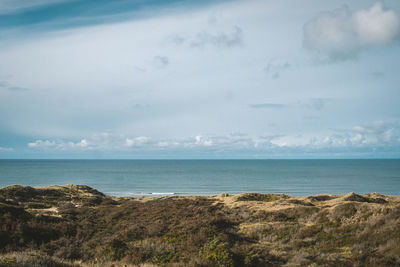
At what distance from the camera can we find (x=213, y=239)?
1917 centimetres

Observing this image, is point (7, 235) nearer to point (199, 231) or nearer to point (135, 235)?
point (135, 235)

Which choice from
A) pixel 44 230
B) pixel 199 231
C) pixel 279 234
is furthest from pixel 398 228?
pixel 44 230

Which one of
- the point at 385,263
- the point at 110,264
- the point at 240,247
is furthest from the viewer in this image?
the point at 240,247

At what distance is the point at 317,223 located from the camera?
2344 cm

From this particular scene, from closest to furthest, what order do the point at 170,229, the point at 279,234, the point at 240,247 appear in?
the point at 240,247 → the point at 279,234 → the point at 170,229

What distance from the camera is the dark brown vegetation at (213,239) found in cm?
1469

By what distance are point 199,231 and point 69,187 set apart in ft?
147

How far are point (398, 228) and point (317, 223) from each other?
6.42 meters

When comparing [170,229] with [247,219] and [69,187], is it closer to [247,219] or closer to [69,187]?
[247,219]

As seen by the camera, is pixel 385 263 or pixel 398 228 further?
pixel 398 228

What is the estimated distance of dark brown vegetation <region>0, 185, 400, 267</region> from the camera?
14688 millimetres

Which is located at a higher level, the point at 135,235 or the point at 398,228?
the point at 398,228

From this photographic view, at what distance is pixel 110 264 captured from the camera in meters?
14.9

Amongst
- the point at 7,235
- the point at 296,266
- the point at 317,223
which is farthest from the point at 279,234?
the point at 7,235
